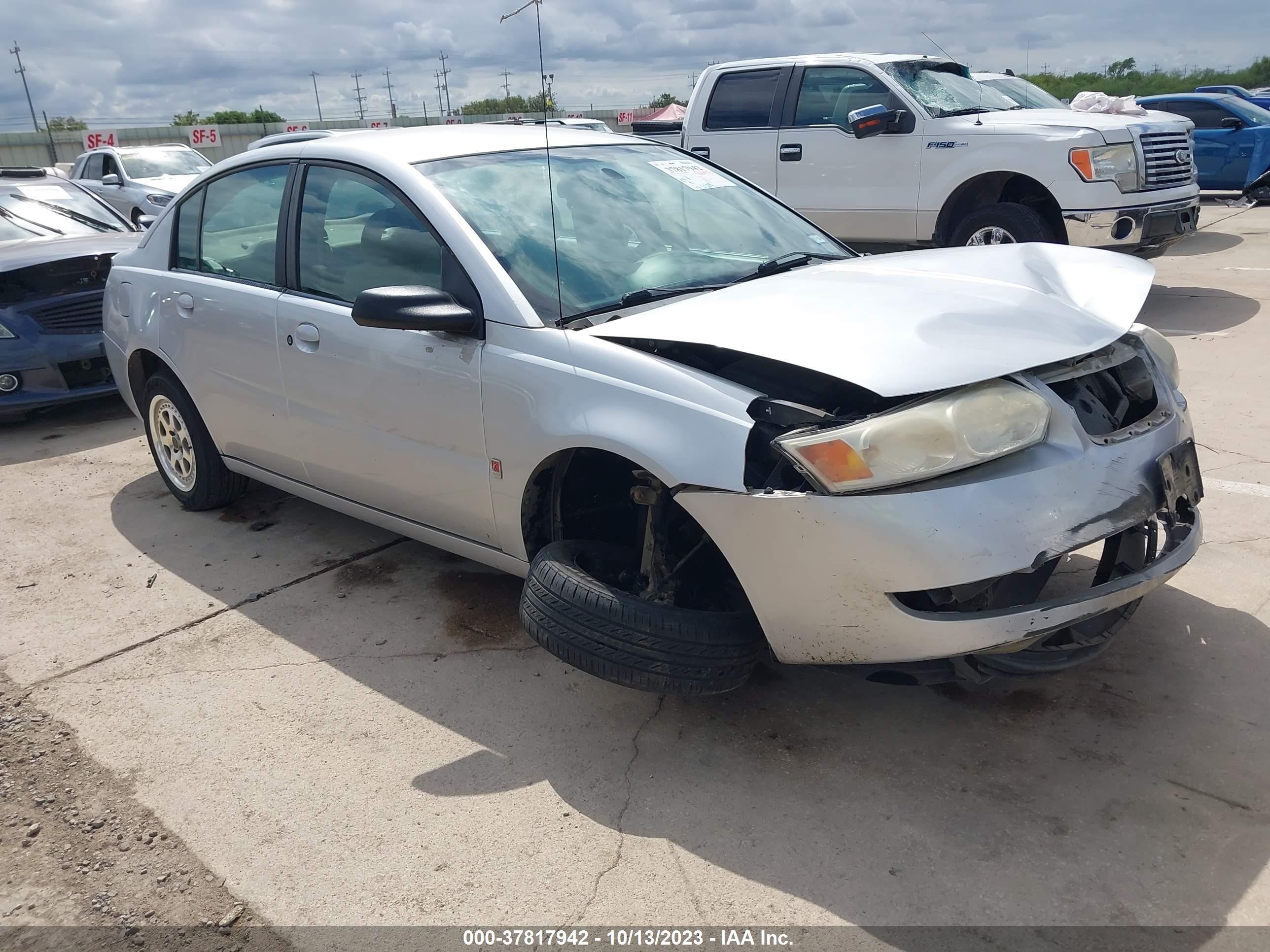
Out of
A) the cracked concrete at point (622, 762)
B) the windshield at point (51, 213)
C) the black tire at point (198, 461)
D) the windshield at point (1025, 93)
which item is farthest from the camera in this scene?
the windshield at point (1025, 93)

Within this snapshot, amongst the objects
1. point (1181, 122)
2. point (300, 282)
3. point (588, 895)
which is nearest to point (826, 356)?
point (588, 895)

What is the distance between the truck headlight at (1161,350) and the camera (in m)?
3.15

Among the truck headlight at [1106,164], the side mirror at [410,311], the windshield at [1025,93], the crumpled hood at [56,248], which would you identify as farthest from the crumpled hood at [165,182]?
the side mirror at [410,311]

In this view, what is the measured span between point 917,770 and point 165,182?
54.1ft

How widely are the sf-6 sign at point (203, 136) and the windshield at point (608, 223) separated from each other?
31085 millimetres

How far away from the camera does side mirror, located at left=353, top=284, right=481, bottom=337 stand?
305 cm

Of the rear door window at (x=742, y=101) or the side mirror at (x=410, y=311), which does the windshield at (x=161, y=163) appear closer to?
the rear door window at (x=742, y=101)

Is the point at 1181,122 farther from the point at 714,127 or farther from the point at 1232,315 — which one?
the point at 714,127

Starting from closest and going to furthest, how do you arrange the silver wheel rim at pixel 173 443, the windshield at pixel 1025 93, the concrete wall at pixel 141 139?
1. the silver wheel rim at pixel 173 443
2. the windshield at pixel 1025 93
3. the concrete wall at pixel 141 139

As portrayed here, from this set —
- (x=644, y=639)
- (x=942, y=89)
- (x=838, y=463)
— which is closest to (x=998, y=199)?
(x=942, y=89)

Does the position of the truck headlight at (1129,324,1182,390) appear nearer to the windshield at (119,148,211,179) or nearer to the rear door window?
the rear door window

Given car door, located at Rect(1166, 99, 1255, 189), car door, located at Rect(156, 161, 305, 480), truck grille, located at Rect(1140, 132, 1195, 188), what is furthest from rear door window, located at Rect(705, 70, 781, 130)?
car door, located at Rect(1166, 99, 1255, 189)

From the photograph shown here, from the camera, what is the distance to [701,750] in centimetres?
294

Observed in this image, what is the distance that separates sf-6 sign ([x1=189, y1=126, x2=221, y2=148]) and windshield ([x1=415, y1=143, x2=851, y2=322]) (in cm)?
3108
